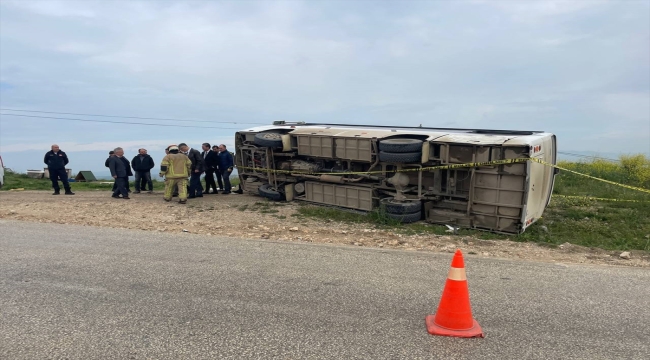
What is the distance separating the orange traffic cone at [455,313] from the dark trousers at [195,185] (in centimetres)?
1006

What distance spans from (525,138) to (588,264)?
2.93 meters

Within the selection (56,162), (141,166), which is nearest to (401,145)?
(141,166)

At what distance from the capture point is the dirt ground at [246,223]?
7.32 meters

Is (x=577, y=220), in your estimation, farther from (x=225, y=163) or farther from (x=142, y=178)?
(x=142, y=178)

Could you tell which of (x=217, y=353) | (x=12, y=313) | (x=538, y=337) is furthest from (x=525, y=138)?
(x=12, y=313)

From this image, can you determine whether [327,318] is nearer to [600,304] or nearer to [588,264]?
[600,304]

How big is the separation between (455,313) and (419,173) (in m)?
5.89

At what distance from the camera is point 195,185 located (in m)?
13.1

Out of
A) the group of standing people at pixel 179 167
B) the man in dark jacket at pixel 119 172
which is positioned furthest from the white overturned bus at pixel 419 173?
the man in dark jacket at pixel 119 172

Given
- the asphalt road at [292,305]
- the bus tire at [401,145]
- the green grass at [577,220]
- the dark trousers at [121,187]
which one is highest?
the bus tire at [401,145]

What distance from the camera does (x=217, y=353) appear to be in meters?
3.57

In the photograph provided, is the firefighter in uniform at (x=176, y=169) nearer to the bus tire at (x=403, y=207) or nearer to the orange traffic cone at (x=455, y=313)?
the bus tire at (x=403, y=207)

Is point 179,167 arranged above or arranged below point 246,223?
above

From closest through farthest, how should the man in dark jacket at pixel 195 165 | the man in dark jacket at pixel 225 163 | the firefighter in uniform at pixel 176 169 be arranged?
the firefighter in uniform at pixel 176 169, the man in dark jacket at pixel 195 165, the man in dark jacket at pixel 225 163
